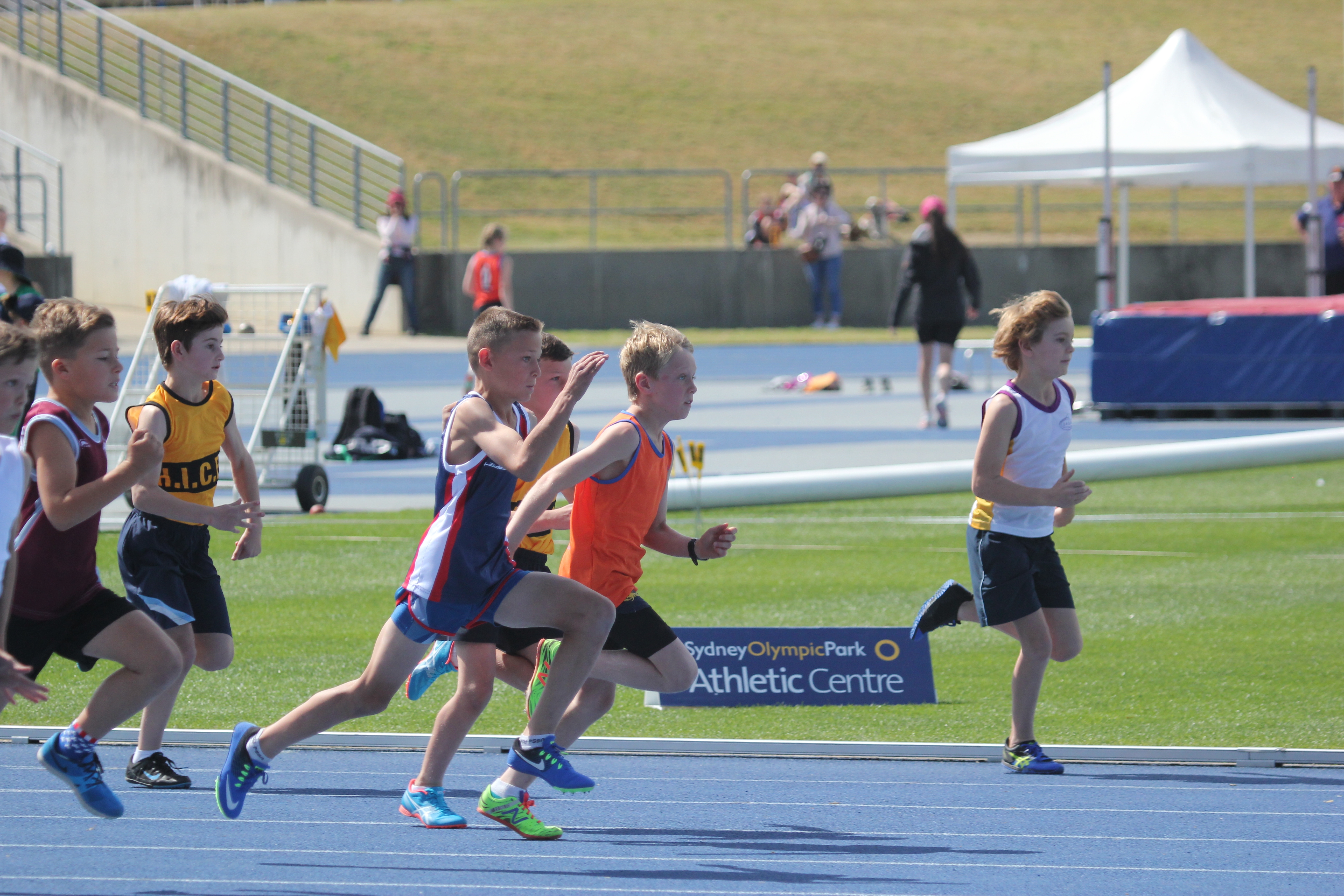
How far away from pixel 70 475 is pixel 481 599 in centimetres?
120

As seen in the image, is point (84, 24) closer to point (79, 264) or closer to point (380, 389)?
point (79, 264)

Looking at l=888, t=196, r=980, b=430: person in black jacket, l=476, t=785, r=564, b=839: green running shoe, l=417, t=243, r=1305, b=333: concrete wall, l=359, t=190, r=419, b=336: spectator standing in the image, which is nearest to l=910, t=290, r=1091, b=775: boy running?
l=476, t=785, r=564, b=839: green running shoe

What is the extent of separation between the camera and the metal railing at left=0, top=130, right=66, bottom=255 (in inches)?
1187

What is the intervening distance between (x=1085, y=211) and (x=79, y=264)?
24.7 m

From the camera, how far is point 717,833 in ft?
17.2

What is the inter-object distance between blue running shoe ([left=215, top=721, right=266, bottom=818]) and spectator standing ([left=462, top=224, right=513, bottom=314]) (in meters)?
12.6

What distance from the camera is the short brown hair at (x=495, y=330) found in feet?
16.4

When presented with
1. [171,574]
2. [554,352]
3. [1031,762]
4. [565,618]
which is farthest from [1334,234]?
[171,574]

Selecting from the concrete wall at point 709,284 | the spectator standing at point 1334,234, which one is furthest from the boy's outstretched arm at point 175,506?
the concrete wall at point 709,284

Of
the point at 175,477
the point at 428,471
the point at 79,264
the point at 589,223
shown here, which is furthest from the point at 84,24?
the point at 175,477

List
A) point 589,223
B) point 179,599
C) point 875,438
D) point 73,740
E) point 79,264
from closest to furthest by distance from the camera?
1. point 73,740
2. point 179,599
3. point 875,438
4. point 79,264
5. point 589,223

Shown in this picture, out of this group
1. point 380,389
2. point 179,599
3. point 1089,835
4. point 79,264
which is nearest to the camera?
point 1089,835

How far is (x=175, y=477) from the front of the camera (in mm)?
5754

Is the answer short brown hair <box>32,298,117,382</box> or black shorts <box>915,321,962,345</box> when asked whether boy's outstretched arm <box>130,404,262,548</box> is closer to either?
short brown hair <box>32,298,117,382</box>
